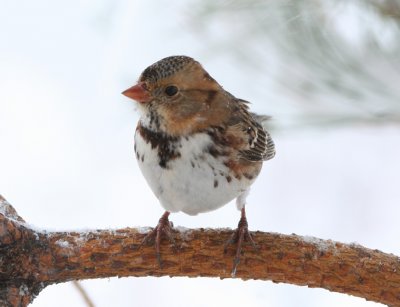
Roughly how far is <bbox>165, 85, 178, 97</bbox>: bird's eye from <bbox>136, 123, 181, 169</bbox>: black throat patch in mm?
132

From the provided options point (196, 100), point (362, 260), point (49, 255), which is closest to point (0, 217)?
point (49, 255)

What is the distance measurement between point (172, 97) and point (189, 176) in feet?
0.85

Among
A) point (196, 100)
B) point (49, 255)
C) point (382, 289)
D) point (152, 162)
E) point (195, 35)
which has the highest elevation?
point (195, 35)

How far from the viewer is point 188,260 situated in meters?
2.08

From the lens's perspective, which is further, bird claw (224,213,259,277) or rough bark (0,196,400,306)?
bird claw (224,213,259,277)

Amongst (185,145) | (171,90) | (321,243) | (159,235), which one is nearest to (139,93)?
(171,90)

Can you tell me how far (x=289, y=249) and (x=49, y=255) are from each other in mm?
689

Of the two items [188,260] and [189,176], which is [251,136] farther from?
[188,260]

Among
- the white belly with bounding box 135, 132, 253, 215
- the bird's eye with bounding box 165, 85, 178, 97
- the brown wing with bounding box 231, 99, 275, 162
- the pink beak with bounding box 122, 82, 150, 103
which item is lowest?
the white belly with bounding box 135, 132, 253, 215

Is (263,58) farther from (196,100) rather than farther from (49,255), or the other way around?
(49,255)

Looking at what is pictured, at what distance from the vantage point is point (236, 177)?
227cm

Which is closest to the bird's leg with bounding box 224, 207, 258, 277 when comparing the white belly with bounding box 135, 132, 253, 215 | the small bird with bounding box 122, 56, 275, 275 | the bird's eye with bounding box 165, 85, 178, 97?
the small bird with bounding box 122, 56, 275, 275

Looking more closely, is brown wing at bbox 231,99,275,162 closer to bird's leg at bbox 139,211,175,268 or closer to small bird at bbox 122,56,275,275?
small bird at bbox 122,56,275,275

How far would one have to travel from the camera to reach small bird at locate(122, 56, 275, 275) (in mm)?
2172
